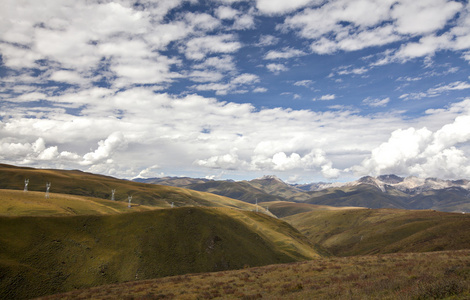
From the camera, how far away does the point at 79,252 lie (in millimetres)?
60625

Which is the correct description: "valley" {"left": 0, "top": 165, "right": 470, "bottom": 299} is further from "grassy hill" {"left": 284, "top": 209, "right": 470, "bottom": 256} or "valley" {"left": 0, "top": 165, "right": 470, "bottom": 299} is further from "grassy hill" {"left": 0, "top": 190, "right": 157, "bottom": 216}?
"grassy hill" {"left": 284, "top": 209, "right": 470, "bottom": 256}

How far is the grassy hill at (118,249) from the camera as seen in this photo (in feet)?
169

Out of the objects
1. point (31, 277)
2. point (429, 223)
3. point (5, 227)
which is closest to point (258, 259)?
point (31, 277)

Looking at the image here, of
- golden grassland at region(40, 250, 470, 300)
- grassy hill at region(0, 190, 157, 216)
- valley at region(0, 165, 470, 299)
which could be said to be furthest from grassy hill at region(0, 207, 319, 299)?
grassy hill at region(0, 190, 157, 216)

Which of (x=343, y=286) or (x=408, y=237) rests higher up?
(x=343, y=286)

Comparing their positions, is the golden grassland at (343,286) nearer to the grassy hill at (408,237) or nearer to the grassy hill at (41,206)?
the grassy hill at (41,206)

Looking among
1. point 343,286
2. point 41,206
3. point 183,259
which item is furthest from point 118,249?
point 343,286

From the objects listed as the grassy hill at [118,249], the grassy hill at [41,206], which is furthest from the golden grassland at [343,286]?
the grassy hill at [41,206]

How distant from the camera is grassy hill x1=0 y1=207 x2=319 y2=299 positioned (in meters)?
51.6

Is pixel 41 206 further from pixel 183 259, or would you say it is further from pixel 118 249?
pixel 183 259

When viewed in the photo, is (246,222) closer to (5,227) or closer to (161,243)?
(161,243)

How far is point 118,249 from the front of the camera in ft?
215

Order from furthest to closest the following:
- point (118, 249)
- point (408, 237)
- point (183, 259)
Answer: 1. point (408, 237)
2. point (183, 259)
3. point (118, 249)

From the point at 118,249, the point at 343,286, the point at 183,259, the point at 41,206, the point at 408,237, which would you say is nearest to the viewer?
the point at 343,286
